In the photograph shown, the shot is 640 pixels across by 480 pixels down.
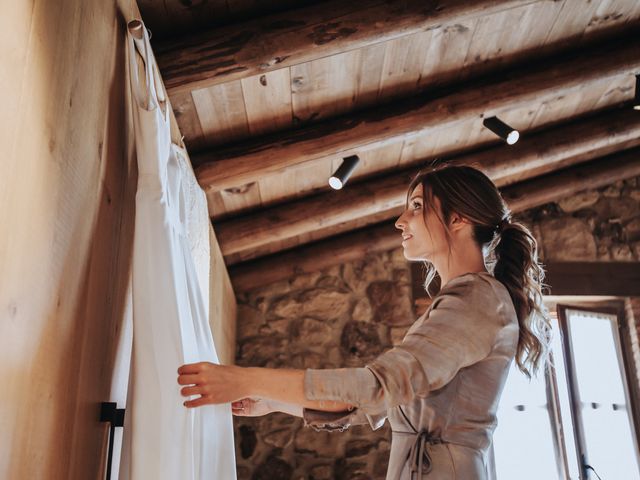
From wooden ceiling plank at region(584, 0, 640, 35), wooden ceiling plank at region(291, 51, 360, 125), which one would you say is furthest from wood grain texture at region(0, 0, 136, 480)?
wooden ceiling plank at region(584, 0, 640, 35)

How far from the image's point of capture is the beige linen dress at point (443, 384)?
4.39 ft

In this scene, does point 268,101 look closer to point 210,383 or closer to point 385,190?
point 385,190

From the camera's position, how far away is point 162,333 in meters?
1.46

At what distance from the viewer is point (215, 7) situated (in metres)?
2.30

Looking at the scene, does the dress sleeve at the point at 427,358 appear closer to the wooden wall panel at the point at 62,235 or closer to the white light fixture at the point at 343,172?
the wooden wall panel at the point at 62,235

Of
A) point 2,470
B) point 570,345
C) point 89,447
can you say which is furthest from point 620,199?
point 2,470

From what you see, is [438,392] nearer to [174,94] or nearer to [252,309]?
[174,94]

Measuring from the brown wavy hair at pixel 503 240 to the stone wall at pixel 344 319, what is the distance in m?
2.70

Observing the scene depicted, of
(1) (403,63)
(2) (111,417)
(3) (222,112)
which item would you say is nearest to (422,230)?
(2) (111,417)

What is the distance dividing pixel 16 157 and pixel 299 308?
3.58 metres

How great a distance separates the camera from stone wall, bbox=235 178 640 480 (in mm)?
4254

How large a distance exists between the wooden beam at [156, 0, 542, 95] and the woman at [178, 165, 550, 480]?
0.85 metres

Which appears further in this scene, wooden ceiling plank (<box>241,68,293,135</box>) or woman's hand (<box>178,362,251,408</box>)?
wooden ceiling plank (<box>241,68,293,135</box>)

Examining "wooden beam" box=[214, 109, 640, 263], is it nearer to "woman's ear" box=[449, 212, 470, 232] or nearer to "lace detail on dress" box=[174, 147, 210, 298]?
"lace detail on dress" box=[174, 147, 210, 298]
